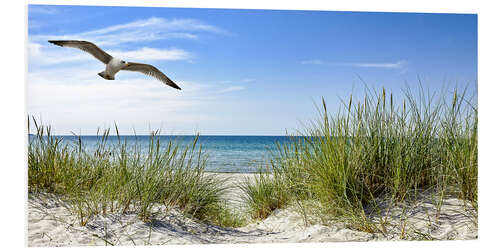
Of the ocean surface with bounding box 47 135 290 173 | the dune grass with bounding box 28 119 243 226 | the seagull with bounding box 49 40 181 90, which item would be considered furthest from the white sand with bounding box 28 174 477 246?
the seagull with bounding box 49 40 181 90

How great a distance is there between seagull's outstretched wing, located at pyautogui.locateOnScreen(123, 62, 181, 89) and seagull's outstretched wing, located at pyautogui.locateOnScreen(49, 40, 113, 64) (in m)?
0.18

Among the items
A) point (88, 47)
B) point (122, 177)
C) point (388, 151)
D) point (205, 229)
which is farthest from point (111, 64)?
point (388, 151)

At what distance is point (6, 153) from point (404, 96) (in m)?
2.75

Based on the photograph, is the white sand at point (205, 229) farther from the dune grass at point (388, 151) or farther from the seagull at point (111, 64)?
the seagull at point (111, 64)

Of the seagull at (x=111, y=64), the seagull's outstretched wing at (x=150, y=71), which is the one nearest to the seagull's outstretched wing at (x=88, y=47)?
the seagull at (x=111, y=64)

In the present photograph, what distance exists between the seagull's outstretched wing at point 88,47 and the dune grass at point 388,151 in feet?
5.21

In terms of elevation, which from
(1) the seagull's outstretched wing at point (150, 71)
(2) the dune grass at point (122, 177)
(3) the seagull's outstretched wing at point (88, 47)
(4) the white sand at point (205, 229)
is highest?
(3) the seagull's outstretched wing at point (88, 47)

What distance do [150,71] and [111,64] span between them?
29 centimetres

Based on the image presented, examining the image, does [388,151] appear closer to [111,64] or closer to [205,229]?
[205,229]

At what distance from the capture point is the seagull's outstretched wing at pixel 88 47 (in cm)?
291

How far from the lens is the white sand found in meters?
2.53

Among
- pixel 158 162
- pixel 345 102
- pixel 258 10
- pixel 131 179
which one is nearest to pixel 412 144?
pixel 345 102

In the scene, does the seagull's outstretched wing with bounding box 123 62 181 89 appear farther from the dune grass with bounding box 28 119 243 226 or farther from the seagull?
the dune grass with bounding box 28 119 243 226

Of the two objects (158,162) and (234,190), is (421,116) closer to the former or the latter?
(234,190)
